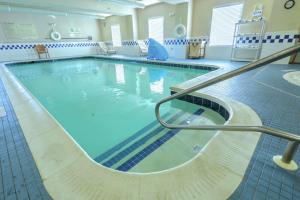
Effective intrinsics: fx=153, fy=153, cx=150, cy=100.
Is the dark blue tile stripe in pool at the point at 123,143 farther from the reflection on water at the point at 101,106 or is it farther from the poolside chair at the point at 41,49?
the poolside chair at the point at 41,49

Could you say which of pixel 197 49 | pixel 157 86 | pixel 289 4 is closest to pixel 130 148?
pixel 157 86

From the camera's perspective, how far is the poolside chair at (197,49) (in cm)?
591

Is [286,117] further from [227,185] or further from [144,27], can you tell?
[144,27]

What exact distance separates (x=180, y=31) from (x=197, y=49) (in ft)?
3.59

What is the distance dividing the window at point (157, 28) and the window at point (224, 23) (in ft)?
8.17

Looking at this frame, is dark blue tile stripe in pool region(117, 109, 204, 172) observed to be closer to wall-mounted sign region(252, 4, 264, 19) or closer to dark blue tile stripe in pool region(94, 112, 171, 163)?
dark blue tile stripe in pool region(94, 112, 171, 163)

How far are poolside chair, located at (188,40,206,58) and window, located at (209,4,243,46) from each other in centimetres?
37

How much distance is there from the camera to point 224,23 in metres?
5.34

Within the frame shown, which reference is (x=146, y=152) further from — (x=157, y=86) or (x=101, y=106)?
(x=157, y=86)

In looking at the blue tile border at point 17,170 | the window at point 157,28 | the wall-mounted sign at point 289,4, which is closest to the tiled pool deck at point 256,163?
the blue tile border at point 17,170

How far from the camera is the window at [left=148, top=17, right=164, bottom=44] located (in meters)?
7.32

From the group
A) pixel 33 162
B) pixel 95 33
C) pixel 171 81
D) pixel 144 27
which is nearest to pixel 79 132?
pixel 33 162

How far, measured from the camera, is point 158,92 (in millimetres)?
3184

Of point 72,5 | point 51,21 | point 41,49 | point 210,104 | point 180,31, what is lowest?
point 210,104
